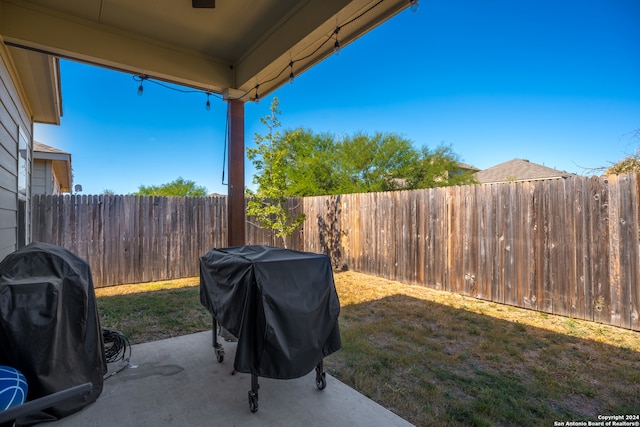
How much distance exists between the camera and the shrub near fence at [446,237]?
11.6 ft

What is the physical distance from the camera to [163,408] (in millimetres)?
1986

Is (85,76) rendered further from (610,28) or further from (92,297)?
(610,28)

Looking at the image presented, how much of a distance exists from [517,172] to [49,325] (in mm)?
16654

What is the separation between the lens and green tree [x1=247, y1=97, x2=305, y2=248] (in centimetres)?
699

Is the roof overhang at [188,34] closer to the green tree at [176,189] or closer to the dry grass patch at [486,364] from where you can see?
the dry grass patch at [486,364]

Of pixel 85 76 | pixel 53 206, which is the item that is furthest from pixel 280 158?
pixel 85 76

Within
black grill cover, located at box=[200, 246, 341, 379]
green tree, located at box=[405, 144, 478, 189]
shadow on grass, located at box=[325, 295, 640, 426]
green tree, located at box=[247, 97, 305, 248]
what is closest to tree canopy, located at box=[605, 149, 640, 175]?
shadow on grass, located at box=[325, 295, 640, 426]

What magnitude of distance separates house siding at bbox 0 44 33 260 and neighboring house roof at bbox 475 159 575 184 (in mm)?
15211

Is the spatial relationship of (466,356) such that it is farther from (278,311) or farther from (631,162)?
(631,162)

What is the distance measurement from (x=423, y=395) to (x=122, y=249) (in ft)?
19.3

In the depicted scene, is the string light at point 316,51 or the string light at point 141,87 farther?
the string light at point 141,87

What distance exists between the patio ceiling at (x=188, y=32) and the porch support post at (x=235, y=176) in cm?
41

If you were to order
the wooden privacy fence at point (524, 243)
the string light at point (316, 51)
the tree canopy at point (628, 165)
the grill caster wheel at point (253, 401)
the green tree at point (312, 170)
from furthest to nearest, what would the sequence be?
the green tree at point (312, 170)
the tree canopy at point (628, 165)
the wooden privacy fence at point (524, 243)
the string light at point (316, 51)
the grill caster wheel at point (253, 401)

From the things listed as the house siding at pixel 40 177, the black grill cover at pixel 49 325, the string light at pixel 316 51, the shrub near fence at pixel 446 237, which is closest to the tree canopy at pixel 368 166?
the shrub near fence at pixel 446 237
